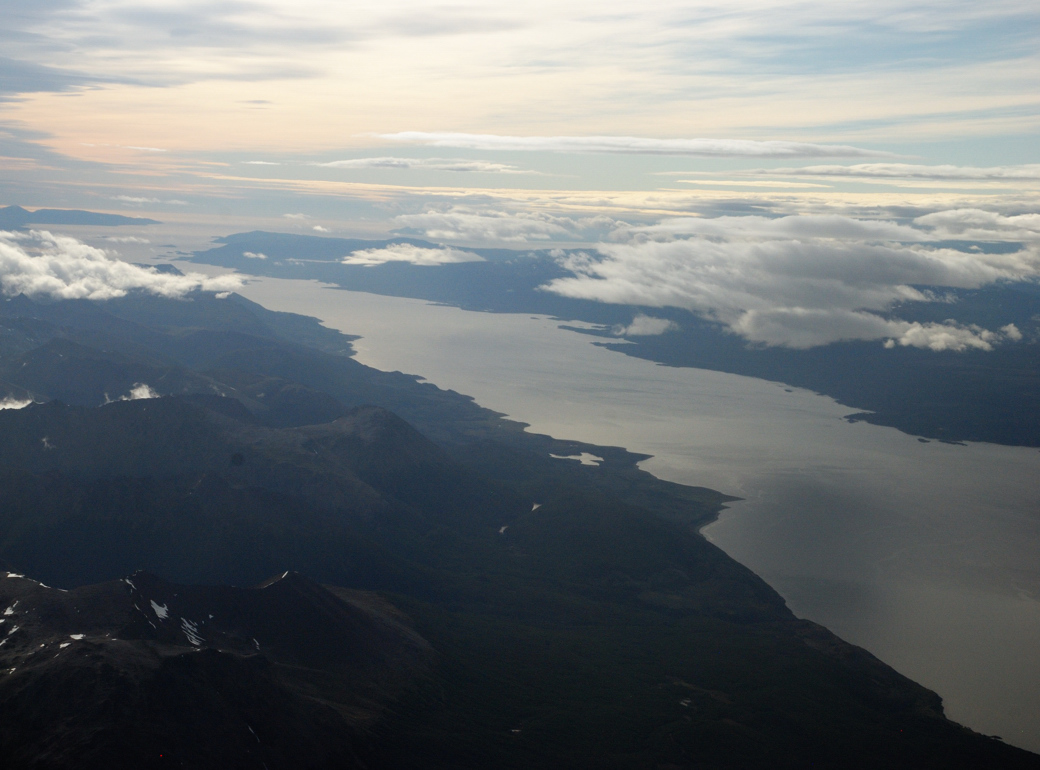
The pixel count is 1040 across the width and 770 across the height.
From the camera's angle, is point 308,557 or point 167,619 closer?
point 167,619

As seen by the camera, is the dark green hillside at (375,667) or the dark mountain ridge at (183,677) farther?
the dark green hillside at (375,667)

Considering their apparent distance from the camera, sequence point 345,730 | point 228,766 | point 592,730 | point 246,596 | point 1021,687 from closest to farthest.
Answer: point 228,766, point 345,730, point 592,730, point 246,596, point 1021,687

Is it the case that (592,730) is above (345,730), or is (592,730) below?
below

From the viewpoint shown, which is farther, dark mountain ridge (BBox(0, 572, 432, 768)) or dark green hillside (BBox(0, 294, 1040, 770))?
dark green hillside (BBox(0, 294, 1040, 770))

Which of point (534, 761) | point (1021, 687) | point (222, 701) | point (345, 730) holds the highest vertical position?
point (222, 701)

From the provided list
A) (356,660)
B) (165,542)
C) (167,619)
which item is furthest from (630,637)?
(165,542)

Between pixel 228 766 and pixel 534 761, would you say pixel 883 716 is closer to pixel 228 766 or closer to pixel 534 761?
pixel 534 761

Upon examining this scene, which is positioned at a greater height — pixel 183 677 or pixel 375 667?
pixel 183 677

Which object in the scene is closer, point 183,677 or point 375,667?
point 183,677

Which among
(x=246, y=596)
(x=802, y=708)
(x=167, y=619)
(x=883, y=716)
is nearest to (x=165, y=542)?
(x=246, y=596)

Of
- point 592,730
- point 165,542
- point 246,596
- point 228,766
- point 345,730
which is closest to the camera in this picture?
point 228,766
